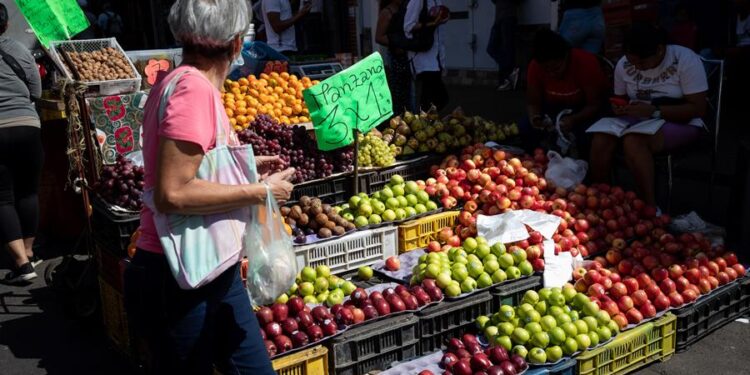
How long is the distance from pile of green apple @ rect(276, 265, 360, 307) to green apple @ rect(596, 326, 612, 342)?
1.35 metres

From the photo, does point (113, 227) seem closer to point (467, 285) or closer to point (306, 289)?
point (306, 289)

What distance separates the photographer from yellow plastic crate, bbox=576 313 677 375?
364 cm

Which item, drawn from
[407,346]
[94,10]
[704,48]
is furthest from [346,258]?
[94,10]

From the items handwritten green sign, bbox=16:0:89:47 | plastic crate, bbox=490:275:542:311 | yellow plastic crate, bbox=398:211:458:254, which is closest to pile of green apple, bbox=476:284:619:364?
plastic crate, bbox=490:275:542:311

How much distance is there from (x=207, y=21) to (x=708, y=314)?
135 inches

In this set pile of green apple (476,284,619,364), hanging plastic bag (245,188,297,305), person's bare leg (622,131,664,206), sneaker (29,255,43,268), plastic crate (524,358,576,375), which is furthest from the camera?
sneaker (29,255,43,268)

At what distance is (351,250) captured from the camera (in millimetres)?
4605

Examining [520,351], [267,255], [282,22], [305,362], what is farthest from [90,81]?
[520,351]

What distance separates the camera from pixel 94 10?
20359 mm

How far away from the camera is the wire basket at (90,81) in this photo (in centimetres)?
539

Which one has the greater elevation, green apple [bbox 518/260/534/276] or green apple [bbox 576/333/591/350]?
green apple [bbox 518/260/534/276]

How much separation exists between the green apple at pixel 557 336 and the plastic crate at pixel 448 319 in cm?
46

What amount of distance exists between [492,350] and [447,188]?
1.95 metres

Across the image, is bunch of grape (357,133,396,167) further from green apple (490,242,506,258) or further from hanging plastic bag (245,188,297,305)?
hanging plastic bag (245,188,297,305)
